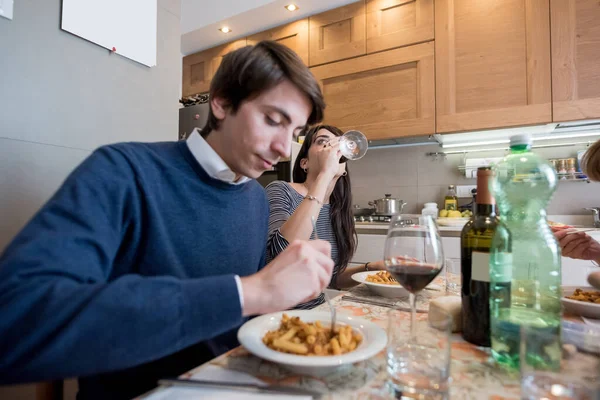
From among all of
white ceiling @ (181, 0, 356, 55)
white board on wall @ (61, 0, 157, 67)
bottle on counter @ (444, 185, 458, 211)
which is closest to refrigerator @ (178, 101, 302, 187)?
white ceiling @ (181, 0, 356, 55)

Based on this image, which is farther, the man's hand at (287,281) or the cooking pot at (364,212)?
the cooking pot at (364,212)

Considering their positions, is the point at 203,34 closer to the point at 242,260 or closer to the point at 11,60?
the point at 11,60

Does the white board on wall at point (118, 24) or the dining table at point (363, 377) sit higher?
the white board on wall at point (118, 24)

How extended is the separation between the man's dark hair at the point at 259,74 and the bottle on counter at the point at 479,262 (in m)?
0.42

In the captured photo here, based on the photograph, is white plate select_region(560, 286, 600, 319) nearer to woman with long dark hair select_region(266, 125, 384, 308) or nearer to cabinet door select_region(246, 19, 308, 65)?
woman with long dark hair select_region(266, 125, 384, 308)

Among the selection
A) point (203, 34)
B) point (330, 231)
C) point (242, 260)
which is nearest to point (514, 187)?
point (242, 260)

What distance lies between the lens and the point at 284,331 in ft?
1.81

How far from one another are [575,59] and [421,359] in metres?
2.34

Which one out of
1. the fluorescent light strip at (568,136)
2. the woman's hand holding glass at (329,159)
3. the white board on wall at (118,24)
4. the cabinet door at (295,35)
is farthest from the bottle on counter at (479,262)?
the cabinet door at (295,35)

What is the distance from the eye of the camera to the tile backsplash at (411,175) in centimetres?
263

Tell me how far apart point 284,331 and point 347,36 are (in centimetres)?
264

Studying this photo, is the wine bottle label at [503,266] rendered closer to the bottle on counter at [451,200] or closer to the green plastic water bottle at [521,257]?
the green plastic water bottle at [521,257]

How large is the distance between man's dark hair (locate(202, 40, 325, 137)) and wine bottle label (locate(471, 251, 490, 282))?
491 millimetres

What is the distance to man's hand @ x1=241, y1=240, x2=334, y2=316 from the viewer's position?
1.56ft
